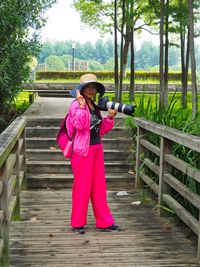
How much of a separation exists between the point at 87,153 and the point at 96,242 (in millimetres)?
853

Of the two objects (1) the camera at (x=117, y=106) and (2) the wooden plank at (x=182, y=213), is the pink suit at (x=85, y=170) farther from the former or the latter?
(2) the wooden plank at (x=182, y=213)

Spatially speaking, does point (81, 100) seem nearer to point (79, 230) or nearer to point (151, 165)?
point (79, 230)

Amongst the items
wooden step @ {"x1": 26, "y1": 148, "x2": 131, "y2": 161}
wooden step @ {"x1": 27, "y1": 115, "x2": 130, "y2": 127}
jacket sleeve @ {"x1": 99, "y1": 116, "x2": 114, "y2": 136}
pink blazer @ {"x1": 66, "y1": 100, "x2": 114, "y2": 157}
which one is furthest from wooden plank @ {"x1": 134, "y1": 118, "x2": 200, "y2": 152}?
wooden step @ {"x1": 27, "y1": 115, "x2": 130, "y2": 127}

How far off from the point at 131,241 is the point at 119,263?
612 mm

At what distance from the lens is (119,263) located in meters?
4.12

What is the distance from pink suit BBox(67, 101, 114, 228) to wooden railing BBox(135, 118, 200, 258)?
0.71 metres

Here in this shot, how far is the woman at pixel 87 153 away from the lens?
4746 millimetres

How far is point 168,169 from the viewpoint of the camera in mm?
5477

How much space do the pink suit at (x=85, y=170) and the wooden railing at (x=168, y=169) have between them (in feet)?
2.34

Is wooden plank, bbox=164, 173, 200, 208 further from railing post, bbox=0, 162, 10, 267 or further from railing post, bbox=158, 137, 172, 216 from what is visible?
railing post, bbox=0, 162, 10, 267

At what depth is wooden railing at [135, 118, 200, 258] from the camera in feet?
14.2

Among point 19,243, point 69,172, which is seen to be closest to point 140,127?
point 69,172

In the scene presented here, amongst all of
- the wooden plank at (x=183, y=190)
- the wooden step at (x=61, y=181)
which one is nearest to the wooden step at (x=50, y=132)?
the wooden step at (x=61, y=181)

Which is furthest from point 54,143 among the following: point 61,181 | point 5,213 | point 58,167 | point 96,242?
point 5,213
